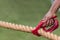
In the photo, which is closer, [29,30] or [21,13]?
[29,30]

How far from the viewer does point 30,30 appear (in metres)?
1.11

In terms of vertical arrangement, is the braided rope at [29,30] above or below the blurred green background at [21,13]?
above

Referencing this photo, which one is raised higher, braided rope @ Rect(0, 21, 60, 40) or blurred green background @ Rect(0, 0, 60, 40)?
braided rope @ Rect(0, 21, 60, 40)

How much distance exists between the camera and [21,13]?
361 centimetres

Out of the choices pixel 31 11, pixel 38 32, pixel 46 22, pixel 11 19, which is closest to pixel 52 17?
pixel 46 22

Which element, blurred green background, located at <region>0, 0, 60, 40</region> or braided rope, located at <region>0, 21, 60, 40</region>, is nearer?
braided rope, located at <region>0, 21, 60, 40</region>

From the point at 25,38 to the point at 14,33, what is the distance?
0.19m

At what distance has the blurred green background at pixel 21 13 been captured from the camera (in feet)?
9.57

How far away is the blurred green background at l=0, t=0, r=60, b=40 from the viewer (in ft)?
9.57

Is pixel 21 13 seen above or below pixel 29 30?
below

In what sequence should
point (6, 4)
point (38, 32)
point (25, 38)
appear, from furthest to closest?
1. point (6, 4)
2. point (25, 38)
3. point (38, 32)

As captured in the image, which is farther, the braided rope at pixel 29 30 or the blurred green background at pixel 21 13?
the blurred green background at pixel 21 13

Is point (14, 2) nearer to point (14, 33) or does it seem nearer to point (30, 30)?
point (14, 33)

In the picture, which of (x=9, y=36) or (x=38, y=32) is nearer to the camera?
(x=38, y=32)
